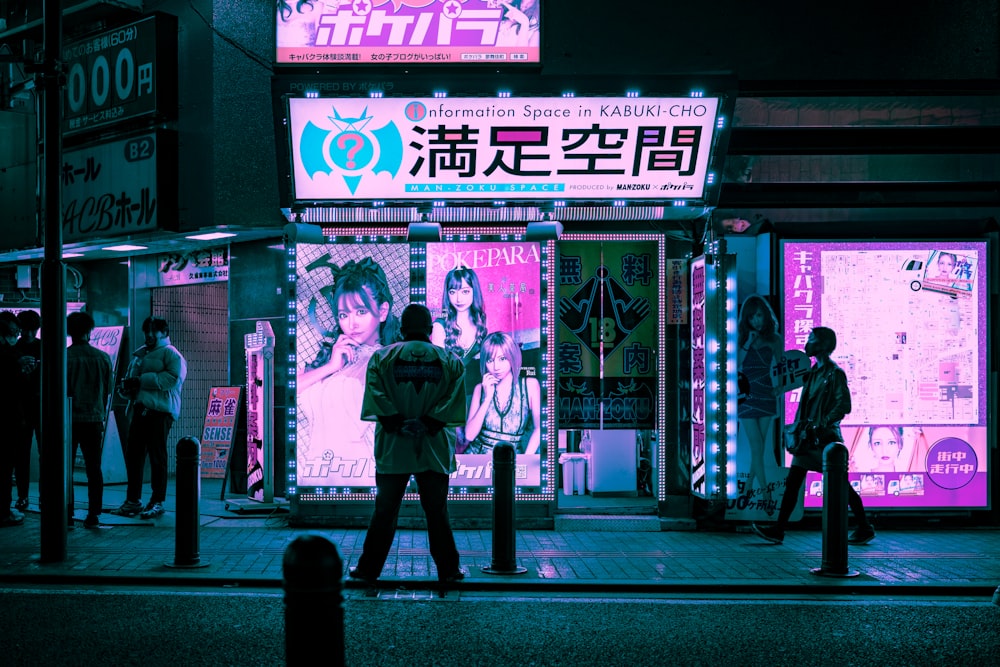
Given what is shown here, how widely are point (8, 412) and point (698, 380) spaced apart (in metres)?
7.15

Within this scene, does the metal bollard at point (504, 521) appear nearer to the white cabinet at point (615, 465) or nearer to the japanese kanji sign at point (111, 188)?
the white cabinet at point (615, 465)

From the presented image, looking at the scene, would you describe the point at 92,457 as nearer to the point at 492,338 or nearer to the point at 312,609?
the point at 492,338

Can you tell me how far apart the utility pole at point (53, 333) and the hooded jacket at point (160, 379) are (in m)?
1.94

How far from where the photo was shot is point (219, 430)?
12.0m

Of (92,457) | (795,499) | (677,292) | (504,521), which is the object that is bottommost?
(795,499)

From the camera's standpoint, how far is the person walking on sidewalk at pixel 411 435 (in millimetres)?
7168

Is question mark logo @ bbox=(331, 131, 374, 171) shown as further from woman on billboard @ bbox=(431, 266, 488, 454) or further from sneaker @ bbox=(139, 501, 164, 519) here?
sneaker @ bbox=(139, 501, 164, 519)

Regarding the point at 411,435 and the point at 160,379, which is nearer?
the point at 411,435

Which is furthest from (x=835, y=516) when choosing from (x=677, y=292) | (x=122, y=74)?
(x=122, y=74)

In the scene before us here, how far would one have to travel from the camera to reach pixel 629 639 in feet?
19.6

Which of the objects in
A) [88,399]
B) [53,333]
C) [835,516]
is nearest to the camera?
[835,516]

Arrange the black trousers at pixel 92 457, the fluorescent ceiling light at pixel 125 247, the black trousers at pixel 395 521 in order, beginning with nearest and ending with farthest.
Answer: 1. the black trousers at pixel 395 521
2. the black trousers at pixel 92 457
3. the fluorescent ceiling light at pixel 125 247

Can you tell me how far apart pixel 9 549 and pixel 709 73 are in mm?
7901

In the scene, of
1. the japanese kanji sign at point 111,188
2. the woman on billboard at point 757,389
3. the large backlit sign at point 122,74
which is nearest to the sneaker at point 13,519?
the japanese kanji sign at point 111,188
